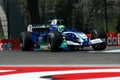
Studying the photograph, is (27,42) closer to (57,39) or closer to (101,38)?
(57,39)

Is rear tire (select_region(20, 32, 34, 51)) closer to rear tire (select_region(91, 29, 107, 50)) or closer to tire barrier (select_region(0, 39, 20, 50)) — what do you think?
rear tire (select_region(91, 29, 107, 50))

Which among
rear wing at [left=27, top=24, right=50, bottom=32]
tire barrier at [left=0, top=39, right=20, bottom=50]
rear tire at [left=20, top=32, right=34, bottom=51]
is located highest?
rear wing at [left=27, top=24, right=50, bottom=32]

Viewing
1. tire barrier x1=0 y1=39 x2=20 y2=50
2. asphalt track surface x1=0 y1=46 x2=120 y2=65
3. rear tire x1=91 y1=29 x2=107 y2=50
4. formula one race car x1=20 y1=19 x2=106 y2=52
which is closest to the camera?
asphalt track surface x1=0 y1=46 x2=120 y2=65

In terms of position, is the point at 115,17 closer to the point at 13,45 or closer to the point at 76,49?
the point at 13,45

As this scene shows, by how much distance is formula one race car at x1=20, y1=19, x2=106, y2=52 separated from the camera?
21.8m

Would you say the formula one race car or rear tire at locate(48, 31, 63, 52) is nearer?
rear tire at locate(48, 31, 63, 52)

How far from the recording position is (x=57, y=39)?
850 inches

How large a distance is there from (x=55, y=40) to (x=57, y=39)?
0.11m

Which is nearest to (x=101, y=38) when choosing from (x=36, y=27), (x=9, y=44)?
(x=36, y=27)

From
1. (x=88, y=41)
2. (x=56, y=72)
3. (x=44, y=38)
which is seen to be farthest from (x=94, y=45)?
(x=56, y=72)

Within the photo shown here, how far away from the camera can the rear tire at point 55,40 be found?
21.6 meters

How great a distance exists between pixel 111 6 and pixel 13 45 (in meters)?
26.7

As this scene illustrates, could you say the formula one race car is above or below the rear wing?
below

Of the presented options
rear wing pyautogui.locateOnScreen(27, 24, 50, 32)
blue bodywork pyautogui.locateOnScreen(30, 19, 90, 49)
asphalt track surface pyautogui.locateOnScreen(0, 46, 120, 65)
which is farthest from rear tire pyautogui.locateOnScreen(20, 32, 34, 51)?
asphalt track surface pyautogui.locateOnScreen(0, 46, 120, 65)
